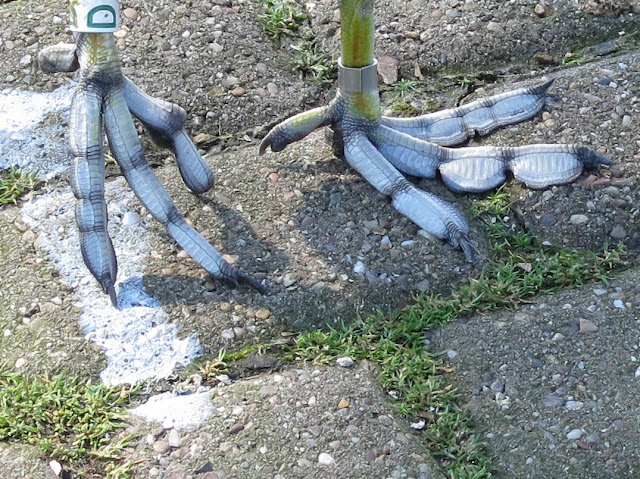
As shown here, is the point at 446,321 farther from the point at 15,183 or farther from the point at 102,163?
the point at 15,183

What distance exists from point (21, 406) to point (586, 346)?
1.49 metres

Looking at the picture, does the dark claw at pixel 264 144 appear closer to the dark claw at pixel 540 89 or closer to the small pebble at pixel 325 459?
the dark claw at pixel 540 89

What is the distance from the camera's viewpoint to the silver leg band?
288 centimetres

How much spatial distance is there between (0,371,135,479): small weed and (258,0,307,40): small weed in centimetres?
174

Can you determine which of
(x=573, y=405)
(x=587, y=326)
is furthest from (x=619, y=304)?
(x=573, y=405)

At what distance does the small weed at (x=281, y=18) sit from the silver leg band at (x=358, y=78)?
0.81 meters

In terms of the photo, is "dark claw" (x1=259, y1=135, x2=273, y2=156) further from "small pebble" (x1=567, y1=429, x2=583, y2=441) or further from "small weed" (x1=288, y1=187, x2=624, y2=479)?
"small pebble" (x1=567, y1=429, x2=583, y2=441)

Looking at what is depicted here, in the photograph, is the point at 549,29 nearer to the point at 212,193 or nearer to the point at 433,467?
the point at 212,193

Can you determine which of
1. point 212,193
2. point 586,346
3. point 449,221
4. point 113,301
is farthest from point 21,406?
point 586,346

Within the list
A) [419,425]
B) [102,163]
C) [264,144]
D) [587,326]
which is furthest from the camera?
[264,144]

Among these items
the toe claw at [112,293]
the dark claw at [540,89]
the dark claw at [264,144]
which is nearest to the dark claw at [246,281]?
the toe claw at [112,293]

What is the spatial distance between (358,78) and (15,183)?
1.20 metres

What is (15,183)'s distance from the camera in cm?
308

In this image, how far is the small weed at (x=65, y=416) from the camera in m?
2.29
